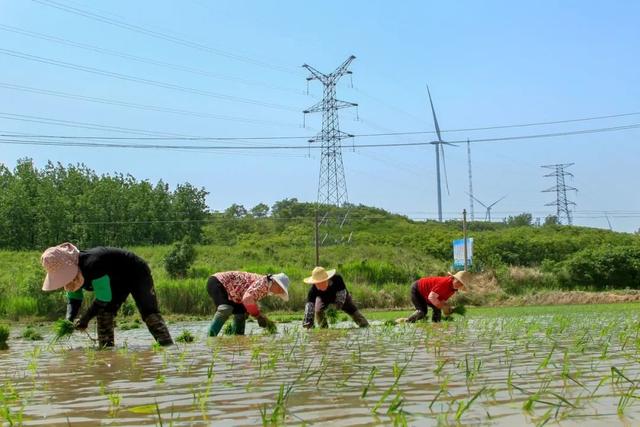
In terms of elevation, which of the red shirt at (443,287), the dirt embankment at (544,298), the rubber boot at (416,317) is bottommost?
the dirt embankment at (544,298)

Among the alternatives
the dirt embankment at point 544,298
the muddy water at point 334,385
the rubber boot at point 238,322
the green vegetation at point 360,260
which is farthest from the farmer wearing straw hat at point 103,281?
the dirt embankment at point 544,298

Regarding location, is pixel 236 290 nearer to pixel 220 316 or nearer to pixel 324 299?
pixel 220 316

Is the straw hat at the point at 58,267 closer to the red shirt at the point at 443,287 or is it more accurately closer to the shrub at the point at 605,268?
the red shirt at the point at 443,287

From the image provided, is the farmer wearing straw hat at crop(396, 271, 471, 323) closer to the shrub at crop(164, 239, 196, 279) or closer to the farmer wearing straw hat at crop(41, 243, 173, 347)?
the farmer wearing straw hat at crop(41, 243, 173, 347)

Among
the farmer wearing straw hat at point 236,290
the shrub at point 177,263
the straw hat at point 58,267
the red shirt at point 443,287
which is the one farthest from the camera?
the shrub at point 177,263

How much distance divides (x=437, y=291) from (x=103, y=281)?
22.5 ft

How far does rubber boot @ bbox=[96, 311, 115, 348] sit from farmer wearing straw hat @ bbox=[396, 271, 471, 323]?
641 cm

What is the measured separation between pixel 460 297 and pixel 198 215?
112 ft

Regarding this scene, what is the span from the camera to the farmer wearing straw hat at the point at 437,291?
12.9m

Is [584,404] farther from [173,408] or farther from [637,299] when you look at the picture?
[637,299]

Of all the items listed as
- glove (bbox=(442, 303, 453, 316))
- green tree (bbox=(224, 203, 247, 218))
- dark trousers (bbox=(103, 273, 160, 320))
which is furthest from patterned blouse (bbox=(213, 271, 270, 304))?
green tree (bbox=(224, 203, 247, 218))

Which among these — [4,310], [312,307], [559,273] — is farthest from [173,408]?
[559,273]

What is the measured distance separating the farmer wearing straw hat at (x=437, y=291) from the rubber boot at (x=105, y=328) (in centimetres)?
641

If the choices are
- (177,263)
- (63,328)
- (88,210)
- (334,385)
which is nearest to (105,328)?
(63,328)
